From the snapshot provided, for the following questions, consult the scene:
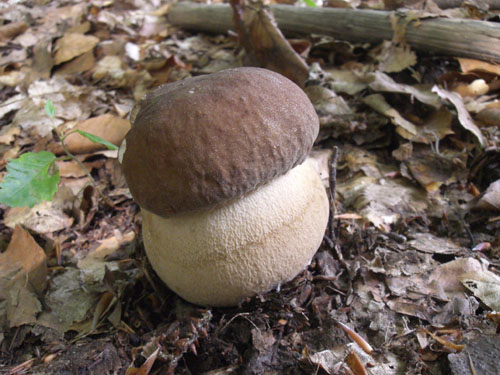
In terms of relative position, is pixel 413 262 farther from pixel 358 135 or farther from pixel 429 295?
pixel 358 135

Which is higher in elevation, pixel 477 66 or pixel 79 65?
pixel 477 66

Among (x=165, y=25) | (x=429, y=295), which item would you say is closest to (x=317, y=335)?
(x=429, y=295)

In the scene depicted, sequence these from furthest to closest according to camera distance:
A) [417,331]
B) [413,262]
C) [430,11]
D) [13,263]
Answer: [430,11]
[13,263]
[413,262]
[417,331]

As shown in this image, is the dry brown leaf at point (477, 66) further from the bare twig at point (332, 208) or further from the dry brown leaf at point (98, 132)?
the dry brown leaf at point (98, 132)

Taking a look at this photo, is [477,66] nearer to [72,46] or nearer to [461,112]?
[461,112]

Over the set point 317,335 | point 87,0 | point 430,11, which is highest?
point 430,11

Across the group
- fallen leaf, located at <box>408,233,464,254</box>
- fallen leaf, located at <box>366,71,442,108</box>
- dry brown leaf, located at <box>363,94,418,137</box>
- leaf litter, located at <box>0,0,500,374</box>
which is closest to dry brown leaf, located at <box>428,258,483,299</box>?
leaf litter, located at <box>0,0,500,374</box>

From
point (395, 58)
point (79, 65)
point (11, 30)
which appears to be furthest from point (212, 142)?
point (11, 30)
